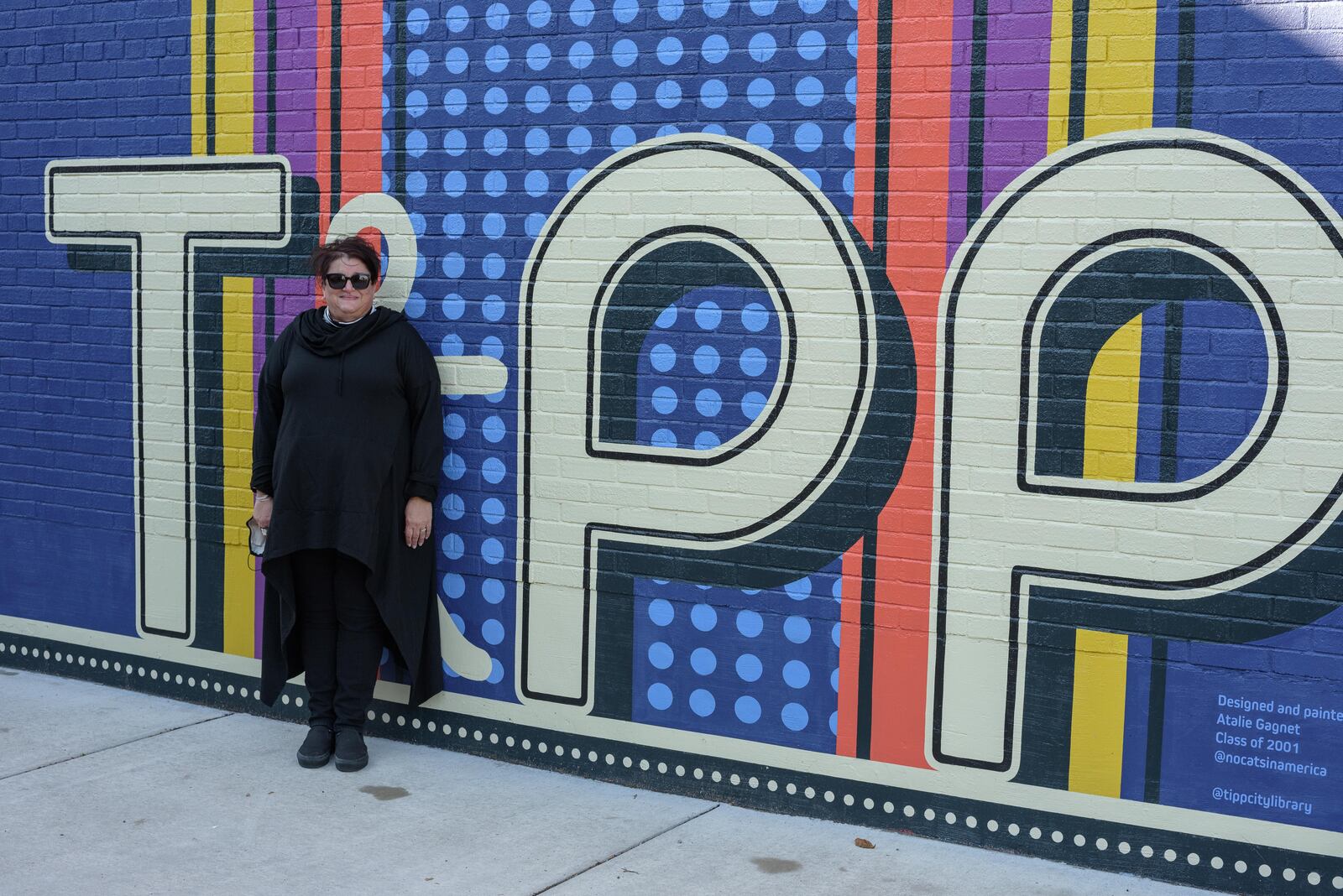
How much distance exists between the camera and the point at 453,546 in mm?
5707

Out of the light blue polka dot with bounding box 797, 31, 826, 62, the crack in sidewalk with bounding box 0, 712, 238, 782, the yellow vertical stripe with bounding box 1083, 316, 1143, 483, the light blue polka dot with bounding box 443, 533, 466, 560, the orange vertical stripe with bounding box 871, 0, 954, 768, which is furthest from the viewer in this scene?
the light blue polka dot with bounding box 443, 533, 466, 560

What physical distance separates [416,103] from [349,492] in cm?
159

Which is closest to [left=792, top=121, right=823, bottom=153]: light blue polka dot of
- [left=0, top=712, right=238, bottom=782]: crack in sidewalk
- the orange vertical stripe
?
the orange vertical stripe

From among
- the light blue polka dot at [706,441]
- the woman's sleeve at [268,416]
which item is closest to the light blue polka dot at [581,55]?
the light blue polka dot at [706,441]

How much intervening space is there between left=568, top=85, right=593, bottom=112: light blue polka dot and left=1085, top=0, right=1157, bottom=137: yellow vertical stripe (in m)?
1.83

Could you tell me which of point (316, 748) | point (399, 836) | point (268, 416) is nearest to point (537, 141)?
point (268, 416)

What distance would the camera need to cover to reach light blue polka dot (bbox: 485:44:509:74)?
18.0 feet

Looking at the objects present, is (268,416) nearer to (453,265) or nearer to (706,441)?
(453,265)

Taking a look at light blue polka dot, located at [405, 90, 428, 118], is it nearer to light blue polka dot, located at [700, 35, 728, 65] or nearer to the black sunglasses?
the black sunglasses

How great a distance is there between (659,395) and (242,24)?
257cm

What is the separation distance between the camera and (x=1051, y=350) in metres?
4.61

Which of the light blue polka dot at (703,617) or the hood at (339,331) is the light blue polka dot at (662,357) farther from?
the hood at (339,331)

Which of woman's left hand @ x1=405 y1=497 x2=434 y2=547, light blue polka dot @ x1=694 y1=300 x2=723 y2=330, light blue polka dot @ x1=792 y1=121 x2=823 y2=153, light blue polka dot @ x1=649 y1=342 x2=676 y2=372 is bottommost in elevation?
woman's left hand @ x1=405 y1=497 x2=434 y2=547

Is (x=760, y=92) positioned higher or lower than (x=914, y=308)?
higher
